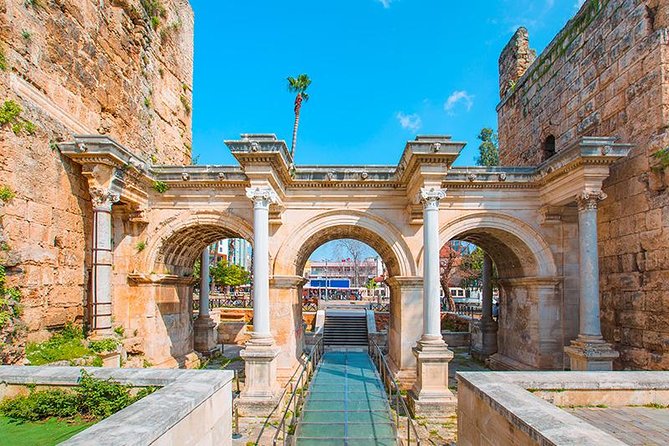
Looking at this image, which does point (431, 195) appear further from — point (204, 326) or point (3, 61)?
point (204, 326)

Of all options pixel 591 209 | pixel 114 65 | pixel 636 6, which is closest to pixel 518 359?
pixel 591 209

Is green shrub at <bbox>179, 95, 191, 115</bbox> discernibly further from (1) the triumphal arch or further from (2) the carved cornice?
(2) the carved cornice

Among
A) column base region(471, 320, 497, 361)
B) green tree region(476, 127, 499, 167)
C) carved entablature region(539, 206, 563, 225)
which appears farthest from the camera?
green tree region(476, 127, 499, 167)

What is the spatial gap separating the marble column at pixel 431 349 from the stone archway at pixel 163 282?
15.4 feet

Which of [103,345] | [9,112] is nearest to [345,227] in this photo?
[103,345]

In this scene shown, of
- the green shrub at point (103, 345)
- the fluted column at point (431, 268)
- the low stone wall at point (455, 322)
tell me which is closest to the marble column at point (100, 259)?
the green shrub at point (103, 345)

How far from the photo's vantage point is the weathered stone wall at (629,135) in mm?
8242

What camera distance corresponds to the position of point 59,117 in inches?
339

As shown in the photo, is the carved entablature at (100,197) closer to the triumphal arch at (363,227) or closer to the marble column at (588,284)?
the triumphal arch at (363,227)

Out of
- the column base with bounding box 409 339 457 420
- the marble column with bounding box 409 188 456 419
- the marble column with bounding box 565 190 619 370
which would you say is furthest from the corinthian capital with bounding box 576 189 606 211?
the column base with bounding box 409 339 457 420

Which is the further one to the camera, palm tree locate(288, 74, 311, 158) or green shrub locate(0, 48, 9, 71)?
palm tree locate(288, 74, 311, 158)

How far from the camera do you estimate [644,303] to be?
8562 millimetres

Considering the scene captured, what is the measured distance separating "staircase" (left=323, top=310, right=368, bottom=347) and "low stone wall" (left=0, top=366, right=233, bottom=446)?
40.9ft

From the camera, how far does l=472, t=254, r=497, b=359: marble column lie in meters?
14.0
